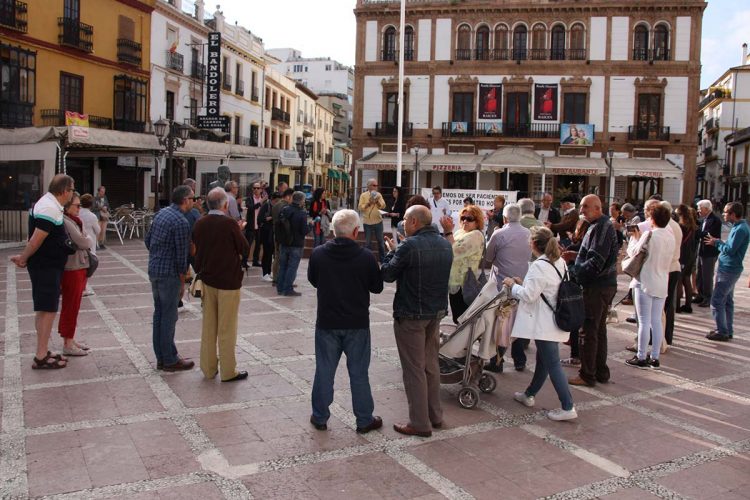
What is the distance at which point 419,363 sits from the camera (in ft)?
15.3

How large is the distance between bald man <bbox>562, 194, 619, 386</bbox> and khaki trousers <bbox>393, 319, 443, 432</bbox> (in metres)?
1.90

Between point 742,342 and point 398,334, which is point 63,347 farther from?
point 742,342

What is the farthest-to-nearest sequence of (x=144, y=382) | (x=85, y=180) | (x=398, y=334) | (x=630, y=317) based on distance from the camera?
(x=85, y=180) → (x=630, y=317) → (x=144, y=382) → (x=398, y=334)

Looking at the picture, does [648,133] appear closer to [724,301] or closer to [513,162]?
[513,162]

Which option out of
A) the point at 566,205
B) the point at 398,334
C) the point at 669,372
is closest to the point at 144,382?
the point at 398,334

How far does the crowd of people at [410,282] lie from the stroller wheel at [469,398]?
1.52 ft

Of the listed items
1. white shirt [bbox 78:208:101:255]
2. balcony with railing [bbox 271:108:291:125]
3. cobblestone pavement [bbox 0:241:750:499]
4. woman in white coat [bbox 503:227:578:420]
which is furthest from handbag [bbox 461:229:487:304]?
balcony with railing [bbox 271:108:291:125]

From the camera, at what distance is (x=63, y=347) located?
676 centimetres

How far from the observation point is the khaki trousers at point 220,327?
584 cm

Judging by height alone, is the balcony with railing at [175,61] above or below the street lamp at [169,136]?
above

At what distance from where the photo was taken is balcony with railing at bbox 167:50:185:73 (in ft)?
102

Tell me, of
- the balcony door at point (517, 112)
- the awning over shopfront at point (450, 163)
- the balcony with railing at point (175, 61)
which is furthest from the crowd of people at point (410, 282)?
the balcony with railing at point (175, 61)

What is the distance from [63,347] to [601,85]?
29755mm

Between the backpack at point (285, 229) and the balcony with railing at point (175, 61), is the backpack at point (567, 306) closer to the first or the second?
the backpack at point (285, 229)
